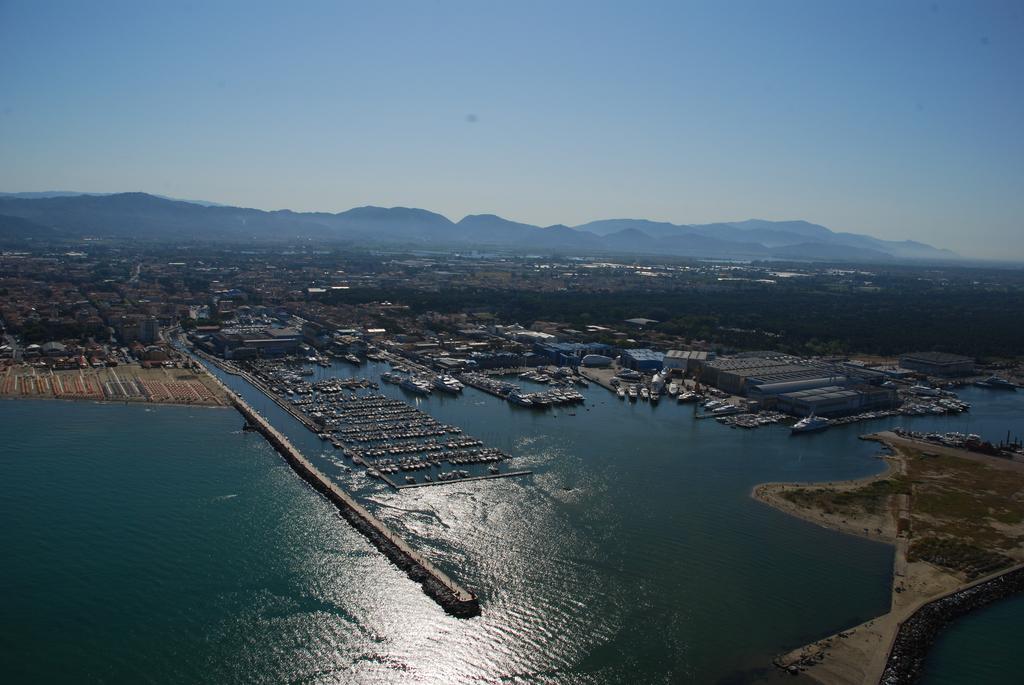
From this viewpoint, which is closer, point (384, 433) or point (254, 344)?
point (384, 433)

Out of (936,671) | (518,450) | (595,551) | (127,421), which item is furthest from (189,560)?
(936,671)

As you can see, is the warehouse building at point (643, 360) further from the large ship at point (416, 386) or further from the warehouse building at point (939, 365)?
the warehouse building at point (939, 365)

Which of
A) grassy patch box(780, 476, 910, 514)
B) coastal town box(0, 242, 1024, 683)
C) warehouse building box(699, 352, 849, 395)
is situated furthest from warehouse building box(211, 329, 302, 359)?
grassy patch box(780, 476, 910, 514)

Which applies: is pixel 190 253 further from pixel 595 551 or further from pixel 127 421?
pixel 595 551

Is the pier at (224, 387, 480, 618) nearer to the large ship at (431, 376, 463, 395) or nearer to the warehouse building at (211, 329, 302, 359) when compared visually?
the large ship at (431, 376, 463, 395)

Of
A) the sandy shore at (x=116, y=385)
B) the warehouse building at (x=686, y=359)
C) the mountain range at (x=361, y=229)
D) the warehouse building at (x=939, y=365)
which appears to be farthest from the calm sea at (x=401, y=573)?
the mountain range at (x=361, y=229)

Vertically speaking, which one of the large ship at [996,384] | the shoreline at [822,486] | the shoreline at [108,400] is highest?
the large ship at [996,384]

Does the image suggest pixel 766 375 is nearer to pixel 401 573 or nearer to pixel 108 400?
pixel 401 573

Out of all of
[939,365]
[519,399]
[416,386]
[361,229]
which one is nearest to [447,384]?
[416,386]
